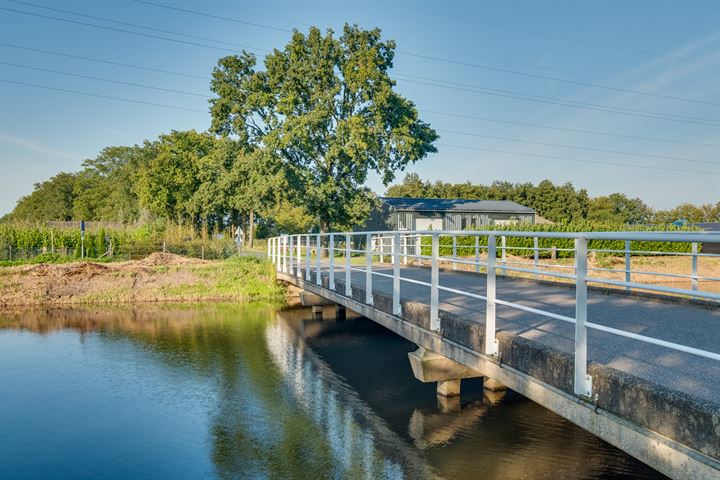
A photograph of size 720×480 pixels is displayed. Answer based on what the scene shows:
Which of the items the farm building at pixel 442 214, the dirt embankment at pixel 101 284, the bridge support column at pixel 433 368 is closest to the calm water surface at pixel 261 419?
the bridge support column at pixel 433 368

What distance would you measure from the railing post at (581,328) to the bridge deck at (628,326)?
296 millimetres

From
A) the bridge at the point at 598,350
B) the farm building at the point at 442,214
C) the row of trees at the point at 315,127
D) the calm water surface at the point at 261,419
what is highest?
the row of trees at the point at 315,127

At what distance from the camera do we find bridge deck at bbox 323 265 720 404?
3.88m

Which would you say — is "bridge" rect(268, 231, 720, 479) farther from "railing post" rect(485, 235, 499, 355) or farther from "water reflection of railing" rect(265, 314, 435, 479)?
"water reflection of railing" rect(265, 314, 435, 479)

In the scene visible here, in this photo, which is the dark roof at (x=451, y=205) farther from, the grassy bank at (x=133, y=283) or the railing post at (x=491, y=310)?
the railing post at (x=491, y=310)

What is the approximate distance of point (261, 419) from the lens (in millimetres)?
7945

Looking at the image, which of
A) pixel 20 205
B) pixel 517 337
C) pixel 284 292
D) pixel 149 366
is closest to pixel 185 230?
pixel 284 292

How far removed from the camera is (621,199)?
82.4 meters

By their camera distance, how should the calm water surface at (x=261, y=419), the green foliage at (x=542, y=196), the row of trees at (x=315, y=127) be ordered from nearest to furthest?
the calm water surface at (x=261, y=419) < the row of trees at (x=315, y=127) < the green foliage at (x=542, y=196)

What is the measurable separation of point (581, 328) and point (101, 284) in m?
20.7

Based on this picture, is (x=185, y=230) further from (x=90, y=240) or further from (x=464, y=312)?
(x=464, y=312)

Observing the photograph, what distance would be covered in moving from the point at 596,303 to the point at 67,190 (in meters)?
98.2

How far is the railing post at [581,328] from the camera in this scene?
3787mm

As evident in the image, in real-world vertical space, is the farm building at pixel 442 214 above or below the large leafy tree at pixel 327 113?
below
